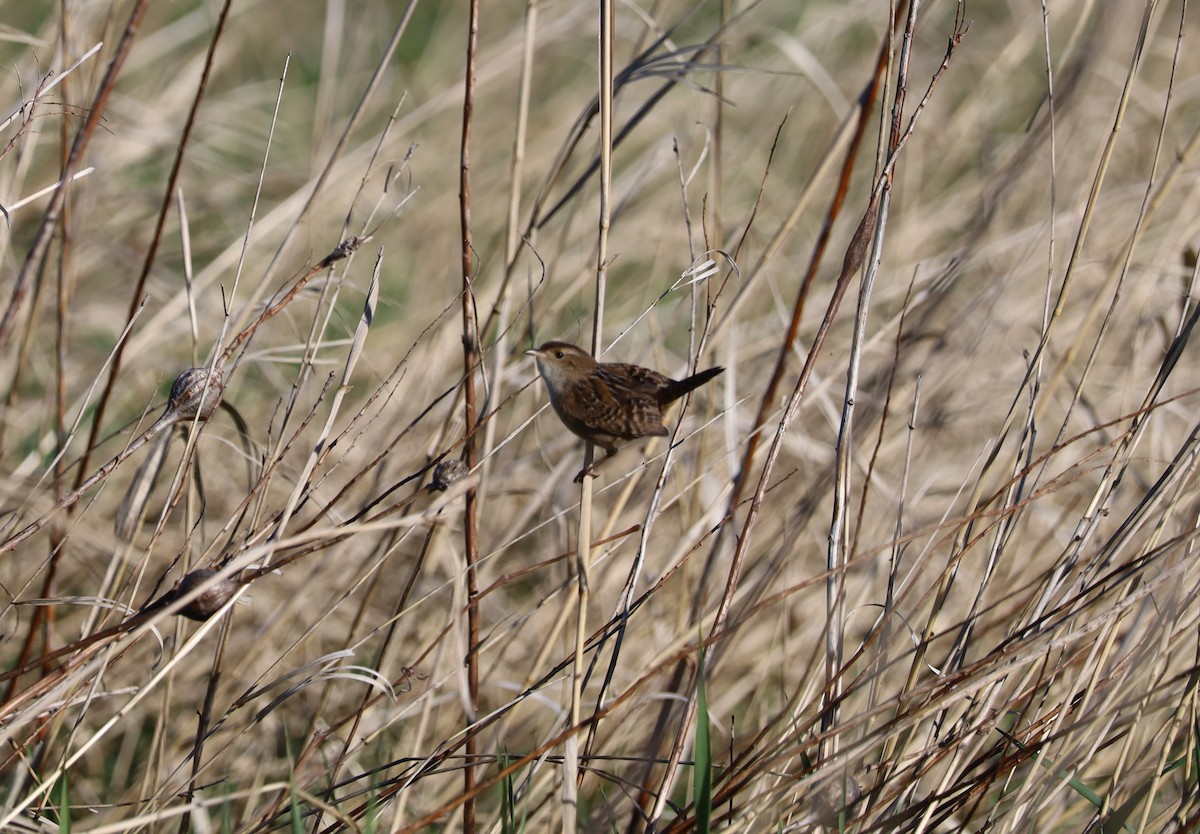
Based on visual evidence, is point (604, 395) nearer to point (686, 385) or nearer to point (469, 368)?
point (686, 385)

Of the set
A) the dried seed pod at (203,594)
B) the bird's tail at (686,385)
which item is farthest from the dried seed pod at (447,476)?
the bird's tail at (686,385)

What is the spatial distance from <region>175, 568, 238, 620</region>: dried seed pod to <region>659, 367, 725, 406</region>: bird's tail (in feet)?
2.97

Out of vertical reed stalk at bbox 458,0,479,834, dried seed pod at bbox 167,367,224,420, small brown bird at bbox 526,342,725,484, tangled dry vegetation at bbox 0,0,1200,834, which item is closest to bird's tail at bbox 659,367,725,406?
small brown bird at bbox 526,342,725,484

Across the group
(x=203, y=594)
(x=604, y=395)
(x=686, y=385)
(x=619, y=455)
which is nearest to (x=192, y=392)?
(x=203, y=594)

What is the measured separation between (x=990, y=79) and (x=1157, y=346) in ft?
3.83

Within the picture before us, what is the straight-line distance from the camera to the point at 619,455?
388 centimetres

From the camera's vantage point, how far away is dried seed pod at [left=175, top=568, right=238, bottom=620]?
5.28 feet

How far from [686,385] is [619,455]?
1.68 meters

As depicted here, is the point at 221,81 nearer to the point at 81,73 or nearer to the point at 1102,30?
the point at 81,73

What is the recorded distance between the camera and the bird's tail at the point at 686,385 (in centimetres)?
217

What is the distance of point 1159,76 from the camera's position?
4.95 meters

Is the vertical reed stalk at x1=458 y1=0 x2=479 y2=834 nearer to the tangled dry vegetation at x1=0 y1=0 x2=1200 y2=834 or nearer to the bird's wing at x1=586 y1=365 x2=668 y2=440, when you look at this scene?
the tangled dry vegetation at x1=0 y1=0 x2=1200 y2=834

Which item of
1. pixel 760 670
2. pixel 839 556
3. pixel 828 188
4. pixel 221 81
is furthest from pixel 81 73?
pixel 221 81

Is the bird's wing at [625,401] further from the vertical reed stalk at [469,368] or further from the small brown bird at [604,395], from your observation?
the vertical reed stalk at [469,368]
